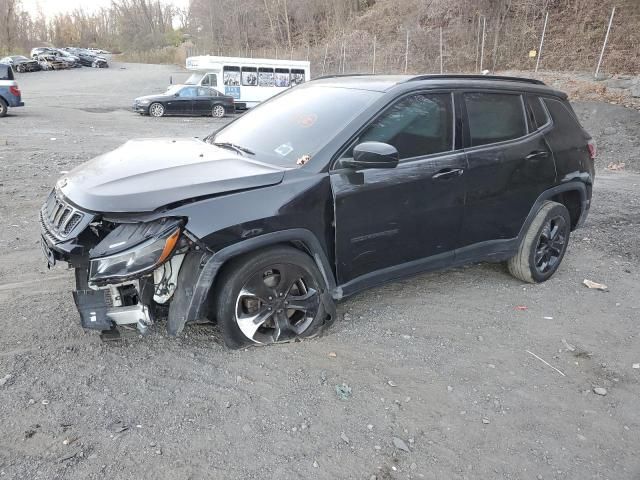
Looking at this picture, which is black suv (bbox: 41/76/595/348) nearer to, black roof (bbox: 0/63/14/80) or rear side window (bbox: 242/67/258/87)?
black roof (bbox: 0/63/14/80)

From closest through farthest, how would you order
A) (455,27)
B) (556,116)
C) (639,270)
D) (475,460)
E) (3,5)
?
1. (475,460)
2. (556,116)
3. (639,270)
4. (455,27)
5. (3,5)

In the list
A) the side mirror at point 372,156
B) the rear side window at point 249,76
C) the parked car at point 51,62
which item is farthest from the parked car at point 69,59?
the side mirror at point 372,156

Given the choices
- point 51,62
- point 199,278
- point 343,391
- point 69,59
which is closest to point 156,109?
point 199,278

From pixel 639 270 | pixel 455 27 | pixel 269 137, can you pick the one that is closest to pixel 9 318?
pixel 269 137

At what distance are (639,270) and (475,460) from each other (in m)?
3.84

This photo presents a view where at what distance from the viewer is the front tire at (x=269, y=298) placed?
3.28 m

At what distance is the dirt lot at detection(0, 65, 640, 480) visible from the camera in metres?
2.64

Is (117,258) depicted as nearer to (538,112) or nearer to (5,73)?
(538,112)

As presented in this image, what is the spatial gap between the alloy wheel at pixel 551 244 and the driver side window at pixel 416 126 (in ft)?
5.00

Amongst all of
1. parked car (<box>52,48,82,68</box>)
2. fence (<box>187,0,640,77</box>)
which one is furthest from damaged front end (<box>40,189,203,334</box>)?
parked car (<box>52,48,82,68</box>)

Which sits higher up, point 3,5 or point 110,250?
point 3,5

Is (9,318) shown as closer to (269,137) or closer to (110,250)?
(110,250)

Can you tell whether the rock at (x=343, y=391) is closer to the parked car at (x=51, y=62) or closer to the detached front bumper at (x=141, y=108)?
the detached front bumper at (x=141, y=108)

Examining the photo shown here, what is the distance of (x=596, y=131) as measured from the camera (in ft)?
45.5
